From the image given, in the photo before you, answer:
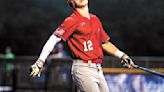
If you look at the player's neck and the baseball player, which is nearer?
the baseball player

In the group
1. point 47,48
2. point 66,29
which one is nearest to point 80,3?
point 66,29

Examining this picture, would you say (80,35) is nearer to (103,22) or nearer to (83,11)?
(83,11)

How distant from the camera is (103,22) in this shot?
27500mm

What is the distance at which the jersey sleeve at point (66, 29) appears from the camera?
630 cm

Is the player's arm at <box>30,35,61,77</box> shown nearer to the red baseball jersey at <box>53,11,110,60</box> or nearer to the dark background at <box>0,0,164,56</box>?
the red baseball jersey at <box>53,11,110,60</box>

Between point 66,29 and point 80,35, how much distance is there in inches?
7.1

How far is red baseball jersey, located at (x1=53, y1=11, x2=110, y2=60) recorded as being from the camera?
20.8ft

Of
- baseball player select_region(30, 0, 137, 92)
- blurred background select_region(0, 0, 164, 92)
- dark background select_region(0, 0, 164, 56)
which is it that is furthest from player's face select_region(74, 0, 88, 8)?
dark background select_region(0, 0, 164, 56)

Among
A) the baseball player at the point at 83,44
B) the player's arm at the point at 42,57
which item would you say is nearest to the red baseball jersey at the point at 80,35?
the baseball player at the point at 83,44

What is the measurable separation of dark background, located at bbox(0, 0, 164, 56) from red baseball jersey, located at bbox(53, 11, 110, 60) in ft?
65.0

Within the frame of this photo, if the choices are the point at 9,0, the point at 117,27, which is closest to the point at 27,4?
the point at 9,0

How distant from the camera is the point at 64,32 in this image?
6.31 meters

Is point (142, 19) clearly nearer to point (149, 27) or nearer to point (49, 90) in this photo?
point (149, 27)

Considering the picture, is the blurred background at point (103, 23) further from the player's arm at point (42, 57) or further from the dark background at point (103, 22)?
the player's arm at point (42, 57)
